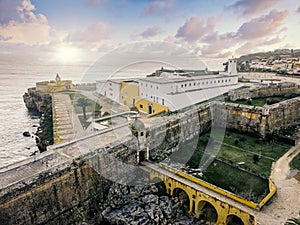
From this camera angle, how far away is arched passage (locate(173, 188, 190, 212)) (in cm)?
1589

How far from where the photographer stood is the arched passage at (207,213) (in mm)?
14719

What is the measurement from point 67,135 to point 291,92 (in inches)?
1065

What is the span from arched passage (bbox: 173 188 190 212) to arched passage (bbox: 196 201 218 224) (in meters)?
1.03

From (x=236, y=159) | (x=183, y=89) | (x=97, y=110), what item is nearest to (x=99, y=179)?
(x=236, y=159)

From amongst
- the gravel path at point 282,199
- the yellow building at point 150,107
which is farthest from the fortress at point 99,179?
the yellow building at point 150,107

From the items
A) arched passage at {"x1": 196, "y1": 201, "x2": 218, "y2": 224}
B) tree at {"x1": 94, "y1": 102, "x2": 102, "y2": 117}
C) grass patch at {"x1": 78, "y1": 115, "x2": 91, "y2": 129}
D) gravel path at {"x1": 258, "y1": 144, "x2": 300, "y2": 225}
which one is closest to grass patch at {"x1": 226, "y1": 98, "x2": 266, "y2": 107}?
gravel path at {"x1": 258, "y1": 144, "x2": 300, "y2": 225}

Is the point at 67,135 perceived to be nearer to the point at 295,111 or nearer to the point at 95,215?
the point at 95,215

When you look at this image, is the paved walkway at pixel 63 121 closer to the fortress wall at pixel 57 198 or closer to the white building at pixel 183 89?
the fortress wall at pixel 57 198

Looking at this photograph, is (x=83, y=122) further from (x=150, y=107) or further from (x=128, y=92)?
(x=150, y=107)

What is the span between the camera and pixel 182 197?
1628cm

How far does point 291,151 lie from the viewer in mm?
19812

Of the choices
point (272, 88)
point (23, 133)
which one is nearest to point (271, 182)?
point (272, 88)

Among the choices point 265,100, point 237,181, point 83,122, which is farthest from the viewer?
point 265,100

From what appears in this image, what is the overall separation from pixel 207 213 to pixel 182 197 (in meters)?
1.94
